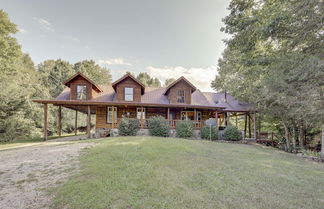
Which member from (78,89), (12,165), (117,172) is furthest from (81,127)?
(117,172)

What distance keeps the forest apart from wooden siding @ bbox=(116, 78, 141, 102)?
8893 mm

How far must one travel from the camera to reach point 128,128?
1263cm

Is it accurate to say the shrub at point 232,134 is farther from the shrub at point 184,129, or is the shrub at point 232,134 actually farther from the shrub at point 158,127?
the shrub at point 158,127

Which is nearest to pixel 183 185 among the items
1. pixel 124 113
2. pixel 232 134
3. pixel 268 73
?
pixel 268 73

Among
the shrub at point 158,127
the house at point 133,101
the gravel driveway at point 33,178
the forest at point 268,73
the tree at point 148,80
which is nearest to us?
the gravel driveway at point 33,178

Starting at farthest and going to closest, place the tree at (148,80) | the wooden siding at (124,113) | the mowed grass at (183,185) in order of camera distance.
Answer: the tree at (148,80) < the wooden siding at (124,113) < the mowed grass at (183,185)

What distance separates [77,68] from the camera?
33.7 metres

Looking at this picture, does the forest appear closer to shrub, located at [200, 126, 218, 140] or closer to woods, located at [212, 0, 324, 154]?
woods, located at [212, 0, 324, 154]

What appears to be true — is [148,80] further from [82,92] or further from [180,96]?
[82,92]

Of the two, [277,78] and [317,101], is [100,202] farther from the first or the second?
[277,78]

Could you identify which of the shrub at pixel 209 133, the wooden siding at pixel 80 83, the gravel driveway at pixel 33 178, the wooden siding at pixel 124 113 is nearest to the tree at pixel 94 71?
the wooden siding at pixel 80 83

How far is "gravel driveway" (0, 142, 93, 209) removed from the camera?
135 inches

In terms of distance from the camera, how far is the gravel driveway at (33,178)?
3.44 metres

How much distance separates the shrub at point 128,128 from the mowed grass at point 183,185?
20.9ft
